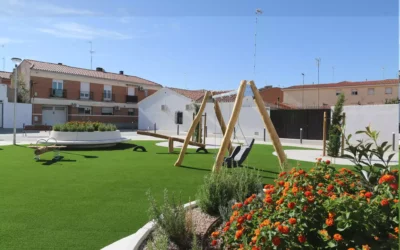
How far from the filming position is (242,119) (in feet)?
94.5

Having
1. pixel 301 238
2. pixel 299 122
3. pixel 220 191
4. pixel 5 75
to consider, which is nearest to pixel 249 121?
pixel 299 122

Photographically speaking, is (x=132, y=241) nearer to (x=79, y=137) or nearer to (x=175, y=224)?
(x=175, y=224)

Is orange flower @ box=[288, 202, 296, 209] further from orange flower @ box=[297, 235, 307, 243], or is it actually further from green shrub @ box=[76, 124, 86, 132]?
green shrub @ box=[76, 124, 86, 132]

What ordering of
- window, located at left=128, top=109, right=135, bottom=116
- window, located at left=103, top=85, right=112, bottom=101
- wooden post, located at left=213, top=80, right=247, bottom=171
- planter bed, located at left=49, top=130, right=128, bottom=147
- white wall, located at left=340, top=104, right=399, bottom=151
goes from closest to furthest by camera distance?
wooden post, located at left=213, top=80, right=247, bottom=171 < planter bed, located at left=49, top=130, right=128, bottom=147 < white wall, located at left=340, top=104, right=399, bottom=151 < window, located at left=103, top=85, right=112, bottom=101 < window, located at left=128, top=109, right=135, bottom=116

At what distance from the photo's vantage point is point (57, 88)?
36938 millimetres

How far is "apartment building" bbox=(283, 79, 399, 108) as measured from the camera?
38969 millimetres

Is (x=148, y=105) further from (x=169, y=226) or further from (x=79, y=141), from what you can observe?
(x=169, y=226)

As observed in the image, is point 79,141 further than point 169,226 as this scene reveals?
Yes

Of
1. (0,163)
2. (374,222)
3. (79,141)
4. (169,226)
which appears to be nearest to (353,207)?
Result: (374,222)

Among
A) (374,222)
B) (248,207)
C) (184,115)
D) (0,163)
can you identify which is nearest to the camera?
(374,222)

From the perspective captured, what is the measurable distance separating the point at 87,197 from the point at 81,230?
185cm

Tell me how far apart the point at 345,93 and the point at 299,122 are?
18801 mm

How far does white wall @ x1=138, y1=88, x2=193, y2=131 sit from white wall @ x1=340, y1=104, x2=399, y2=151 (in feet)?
55.9

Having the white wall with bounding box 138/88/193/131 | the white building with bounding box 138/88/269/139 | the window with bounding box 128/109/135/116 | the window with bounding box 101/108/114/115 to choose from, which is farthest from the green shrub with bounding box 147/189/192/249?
the window with bounding box 128/109/135/116
